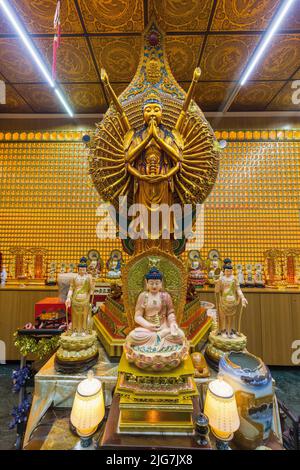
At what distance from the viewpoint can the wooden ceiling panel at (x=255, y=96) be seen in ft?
16.1

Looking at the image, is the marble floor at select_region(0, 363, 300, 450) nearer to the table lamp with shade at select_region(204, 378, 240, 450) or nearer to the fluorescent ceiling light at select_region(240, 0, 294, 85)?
the table lamp with shade at select_region(204, 378, 240, 450)

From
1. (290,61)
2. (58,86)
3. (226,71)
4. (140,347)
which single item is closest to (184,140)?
(140,347)

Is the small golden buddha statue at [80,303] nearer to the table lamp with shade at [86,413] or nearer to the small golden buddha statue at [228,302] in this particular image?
the table lamp with shade at [86,413]

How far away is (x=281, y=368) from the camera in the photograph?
15.3ft

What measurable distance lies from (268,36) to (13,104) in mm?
5768

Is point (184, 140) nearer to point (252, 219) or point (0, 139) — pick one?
point (252, 219)

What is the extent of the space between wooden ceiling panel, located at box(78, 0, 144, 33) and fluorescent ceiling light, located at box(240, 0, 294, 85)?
2.11 m

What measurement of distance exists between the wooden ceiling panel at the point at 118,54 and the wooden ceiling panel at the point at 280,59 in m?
2.41

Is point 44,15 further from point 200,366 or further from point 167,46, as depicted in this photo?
point 200,366

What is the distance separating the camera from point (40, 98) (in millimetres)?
5367

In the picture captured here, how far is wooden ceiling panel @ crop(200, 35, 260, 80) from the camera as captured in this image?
3.84 m

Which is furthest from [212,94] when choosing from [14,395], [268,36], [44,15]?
[14,395]

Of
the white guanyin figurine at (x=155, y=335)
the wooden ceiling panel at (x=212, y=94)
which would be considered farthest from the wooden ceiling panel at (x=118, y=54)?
the white guanyin figurine at (x=155, y=335)

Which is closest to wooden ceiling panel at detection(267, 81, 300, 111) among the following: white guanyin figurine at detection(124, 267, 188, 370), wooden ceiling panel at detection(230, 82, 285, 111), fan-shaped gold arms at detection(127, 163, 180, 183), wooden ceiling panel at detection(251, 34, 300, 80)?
wooden ceiling panel at detection(230, 82, 285, 111)
